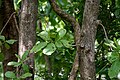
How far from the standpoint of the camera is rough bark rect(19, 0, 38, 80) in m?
0.86

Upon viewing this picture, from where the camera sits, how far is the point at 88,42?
80 centimetres

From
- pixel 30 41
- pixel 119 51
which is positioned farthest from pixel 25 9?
pixel 119 51

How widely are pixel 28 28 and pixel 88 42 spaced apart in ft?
0.64

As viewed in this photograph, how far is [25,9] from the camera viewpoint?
88cm

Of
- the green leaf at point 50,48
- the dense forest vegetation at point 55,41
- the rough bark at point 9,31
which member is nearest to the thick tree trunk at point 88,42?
the dense forest vegetation at point 55,41

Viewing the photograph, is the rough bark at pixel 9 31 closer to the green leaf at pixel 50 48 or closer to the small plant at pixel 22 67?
the small plant at pixel 22 67

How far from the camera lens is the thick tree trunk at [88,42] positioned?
0.80m

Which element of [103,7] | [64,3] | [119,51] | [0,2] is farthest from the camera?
[103,7]

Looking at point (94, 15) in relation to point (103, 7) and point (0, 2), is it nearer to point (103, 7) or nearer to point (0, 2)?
point (0, 2)

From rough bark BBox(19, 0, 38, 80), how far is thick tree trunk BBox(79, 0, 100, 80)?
0.16m

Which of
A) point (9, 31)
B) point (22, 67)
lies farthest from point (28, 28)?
point (9, 31)

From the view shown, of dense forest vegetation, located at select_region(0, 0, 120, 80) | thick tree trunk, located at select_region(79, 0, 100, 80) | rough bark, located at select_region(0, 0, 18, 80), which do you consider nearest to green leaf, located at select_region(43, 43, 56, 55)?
dense forest vegetation, located at select_region(0, 0, 120, 80)

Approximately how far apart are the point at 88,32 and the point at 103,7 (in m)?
0.67

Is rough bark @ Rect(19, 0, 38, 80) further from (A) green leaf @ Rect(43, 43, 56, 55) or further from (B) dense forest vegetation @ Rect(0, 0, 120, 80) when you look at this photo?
(A) green leaf @ Rect(43, 43, 56, 55)
